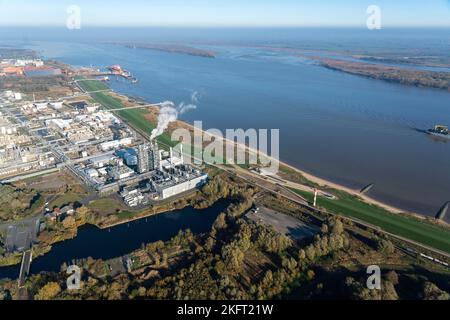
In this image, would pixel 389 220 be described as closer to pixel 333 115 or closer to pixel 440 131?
pixel 440 131

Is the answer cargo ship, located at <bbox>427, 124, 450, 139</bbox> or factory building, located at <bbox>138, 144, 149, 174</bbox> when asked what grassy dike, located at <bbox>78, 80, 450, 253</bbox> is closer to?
factory building, located at <bbox>138, 144, 149, 174</bbox>

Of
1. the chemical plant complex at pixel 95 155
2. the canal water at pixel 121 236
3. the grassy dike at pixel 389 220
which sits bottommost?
the canal water at pixel 121 236

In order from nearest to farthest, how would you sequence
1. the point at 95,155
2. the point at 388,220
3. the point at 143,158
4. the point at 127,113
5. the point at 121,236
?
1. the point at 121,236
2. the point at 388,220
3. the point at 143,158
4. the point at 95,155
5. the point at 127,113

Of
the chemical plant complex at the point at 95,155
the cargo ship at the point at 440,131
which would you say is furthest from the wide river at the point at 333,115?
the chemical plant complex at the point at 95,155

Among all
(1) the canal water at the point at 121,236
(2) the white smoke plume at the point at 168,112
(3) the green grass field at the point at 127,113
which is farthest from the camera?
(2) the white smoke plume at the point at 168,112

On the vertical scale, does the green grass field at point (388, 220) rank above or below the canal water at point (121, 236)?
above

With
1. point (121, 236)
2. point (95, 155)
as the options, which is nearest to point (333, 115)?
point (95, 155)

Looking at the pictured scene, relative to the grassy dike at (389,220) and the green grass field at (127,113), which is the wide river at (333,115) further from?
the green grass field at (127,113)
